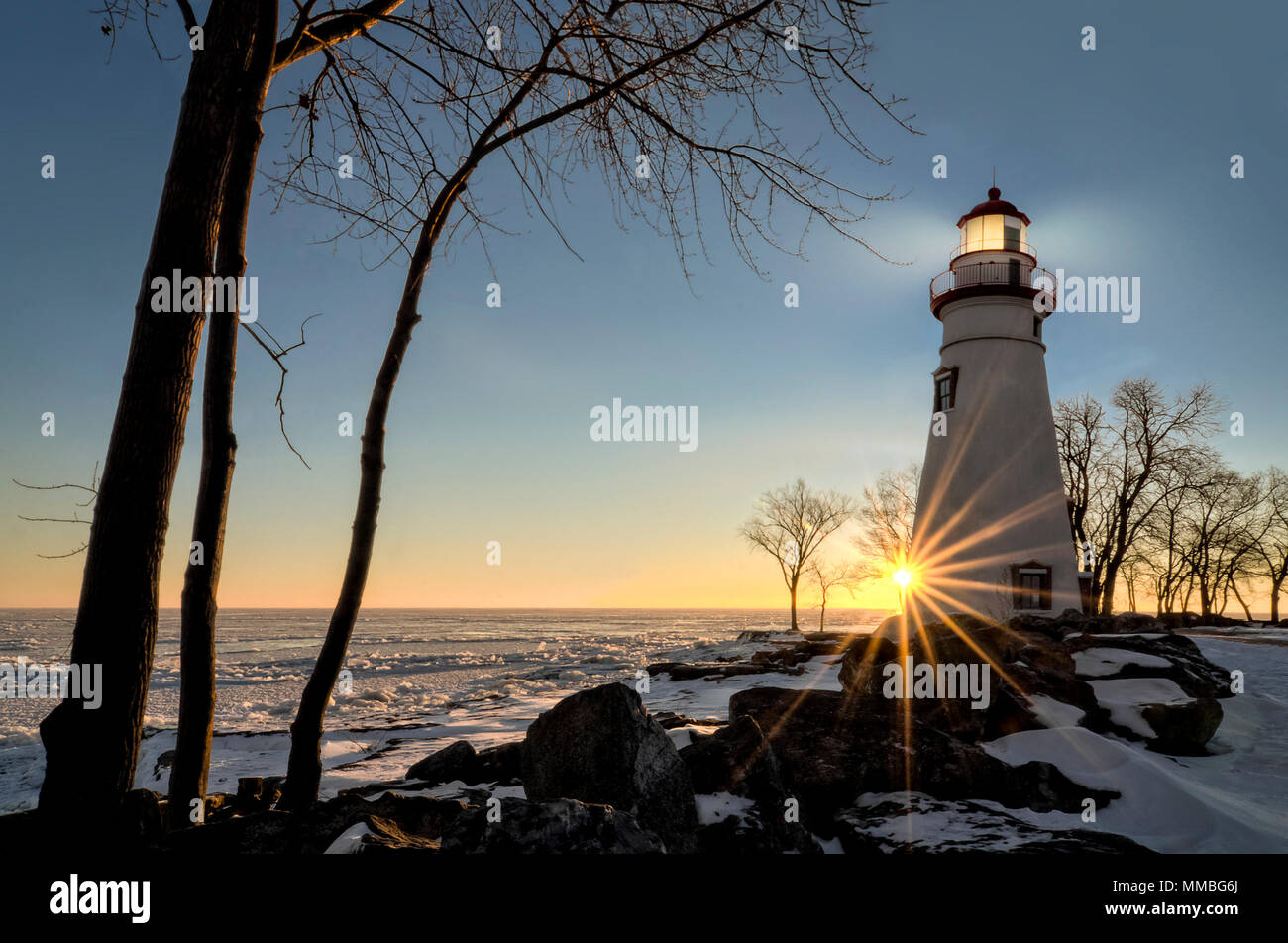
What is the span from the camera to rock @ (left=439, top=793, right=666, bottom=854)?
2551 mm

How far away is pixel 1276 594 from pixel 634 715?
2186 inches

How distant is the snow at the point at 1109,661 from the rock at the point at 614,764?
781 centimetres

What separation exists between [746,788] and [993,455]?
58.2 ft

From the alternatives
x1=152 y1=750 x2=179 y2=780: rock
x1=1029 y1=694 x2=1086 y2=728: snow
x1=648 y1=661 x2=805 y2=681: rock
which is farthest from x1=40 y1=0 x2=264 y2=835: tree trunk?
x1=648 y1=661 x2=805 y2=681: rock

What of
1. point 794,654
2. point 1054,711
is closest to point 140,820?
point 1054,711

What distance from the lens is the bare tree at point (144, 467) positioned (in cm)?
313

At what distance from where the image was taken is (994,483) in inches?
749

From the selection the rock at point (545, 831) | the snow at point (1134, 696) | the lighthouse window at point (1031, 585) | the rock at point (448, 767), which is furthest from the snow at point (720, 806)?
the lighthouse window at point (1031, 585)

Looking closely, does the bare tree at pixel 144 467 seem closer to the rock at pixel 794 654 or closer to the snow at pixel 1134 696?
the snow at pixel 1134 696

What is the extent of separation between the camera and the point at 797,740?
18.0ft

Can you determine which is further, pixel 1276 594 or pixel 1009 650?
pixel 1276 594

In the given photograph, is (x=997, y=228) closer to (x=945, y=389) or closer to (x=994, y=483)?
(x=945, y=389)
